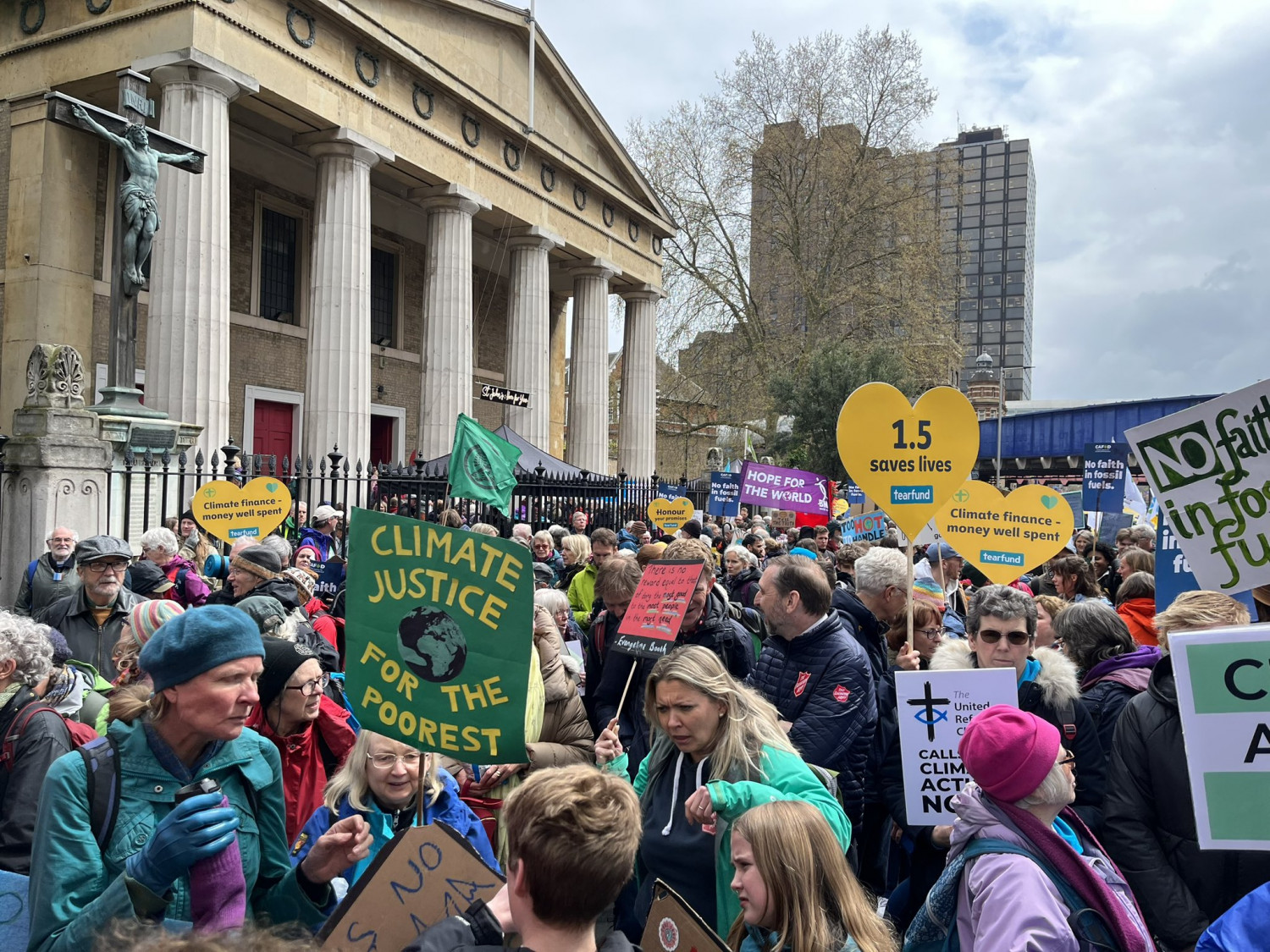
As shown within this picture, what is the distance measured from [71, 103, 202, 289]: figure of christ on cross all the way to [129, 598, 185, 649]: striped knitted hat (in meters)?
9.72

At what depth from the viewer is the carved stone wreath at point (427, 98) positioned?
21.2 m

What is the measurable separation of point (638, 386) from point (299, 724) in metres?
27.7

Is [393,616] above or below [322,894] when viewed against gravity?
above

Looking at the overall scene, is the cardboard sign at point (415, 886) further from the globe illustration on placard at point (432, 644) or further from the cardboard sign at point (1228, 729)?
the cardboard sign at point (1228, 729)

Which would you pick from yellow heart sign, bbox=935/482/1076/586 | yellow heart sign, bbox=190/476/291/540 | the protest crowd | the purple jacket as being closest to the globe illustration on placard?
the protest crowd

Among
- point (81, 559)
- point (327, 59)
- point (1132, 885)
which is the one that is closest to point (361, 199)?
point (327, 59)

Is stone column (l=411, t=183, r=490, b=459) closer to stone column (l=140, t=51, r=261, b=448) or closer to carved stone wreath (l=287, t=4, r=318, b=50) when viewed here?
carved stone wreath (l=287, t=4, r=318, b=50)

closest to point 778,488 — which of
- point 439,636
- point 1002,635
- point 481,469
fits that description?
point 481,469

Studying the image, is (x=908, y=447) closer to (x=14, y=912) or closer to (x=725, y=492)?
(x=14, y=912)

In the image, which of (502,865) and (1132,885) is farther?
(502,865)

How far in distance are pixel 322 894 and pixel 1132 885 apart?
2.46 m

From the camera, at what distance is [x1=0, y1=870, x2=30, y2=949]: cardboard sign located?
7.80 ft

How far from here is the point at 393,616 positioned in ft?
9.02

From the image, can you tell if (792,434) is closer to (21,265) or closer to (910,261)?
(910,261)
